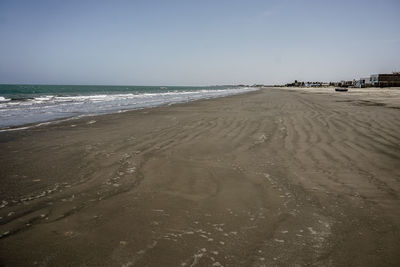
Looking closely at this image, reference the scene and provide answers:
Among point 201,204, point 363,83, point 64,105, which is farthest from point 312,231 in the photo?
point 363,83

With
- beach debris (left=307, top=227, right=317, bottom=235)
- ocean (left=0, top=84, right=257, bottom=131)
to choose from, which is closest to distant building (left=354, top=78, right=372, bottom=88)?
ocean (left=0, top=84, right=257, bottom=131)

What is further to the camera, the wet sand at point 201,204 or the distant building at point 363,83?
the distant building at point 363,83

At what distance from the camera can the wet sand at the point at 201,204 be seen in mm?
2025

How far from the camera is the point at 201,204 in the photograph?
2896 mm

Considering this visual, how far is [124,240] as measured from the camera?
2195mm

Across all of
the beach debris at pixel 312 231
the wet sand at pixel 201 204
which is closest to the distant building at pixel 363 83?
the wet sand at pixel 201 204

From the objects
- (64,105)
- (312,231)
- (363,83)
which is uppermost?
(363,83)

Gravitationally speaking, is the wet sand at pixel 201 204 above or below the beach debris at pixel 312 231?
above

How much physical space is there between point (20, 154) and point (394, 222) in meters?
6.02

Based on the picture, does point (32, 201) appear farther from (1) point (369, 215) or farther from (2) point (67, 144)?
(1) point (369, 215)

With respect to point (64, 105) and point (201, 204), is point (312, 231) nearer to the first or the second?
point (201, 204)

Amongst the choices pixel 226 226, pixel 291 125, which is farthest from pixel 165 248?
pixel 291 125

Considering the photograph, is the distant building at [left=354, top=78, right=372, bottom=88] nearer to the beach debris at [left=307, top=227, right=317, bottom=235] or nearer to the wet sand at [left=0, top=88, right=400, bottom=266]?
the wet sand at [left=0, top=88, right=400, bottom=266]

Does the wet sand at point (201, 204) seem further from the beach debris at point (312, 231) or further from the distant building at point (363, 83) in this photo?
the distant building at point (363, 83)
